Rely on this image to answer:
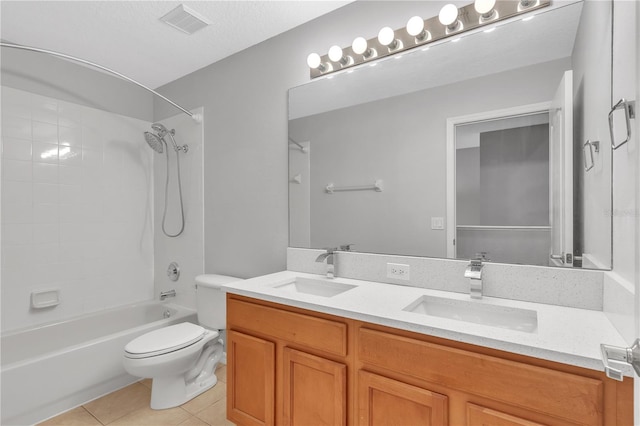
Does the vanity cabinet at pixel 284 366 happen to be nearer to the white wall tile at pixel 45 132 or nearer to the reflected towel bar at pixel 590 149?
the reflected towel bar at pixel 590 149

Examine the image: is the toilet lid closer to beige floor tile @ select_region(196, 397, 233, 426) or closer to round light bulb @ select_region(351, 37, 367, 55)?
beige floor tile @ select_region(196, 397, 233, 426)

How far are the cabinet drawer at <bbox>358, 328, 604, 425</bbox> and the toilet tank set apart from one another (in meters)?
1.40

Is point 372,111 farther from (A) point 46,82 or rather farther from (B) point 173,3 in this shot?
(A) point 46,82

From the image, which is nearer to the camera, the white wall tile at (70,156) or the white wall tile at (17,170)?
the white wall tile at (17,170)

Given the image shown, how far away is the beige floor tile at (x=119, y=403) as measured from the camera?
1943 mm

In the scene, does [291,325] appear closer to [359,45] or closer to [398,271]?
[398,271]

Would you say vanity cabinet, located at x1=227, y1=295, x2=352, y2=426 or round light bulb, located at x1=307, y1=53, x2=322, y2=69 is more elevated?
round light bulb, located at x1=307, y1=53, x2=322, y2=69

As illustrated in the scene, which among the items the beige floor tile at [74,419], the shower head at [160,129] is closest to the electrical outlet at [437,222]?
the beige floor tile at [74,419]

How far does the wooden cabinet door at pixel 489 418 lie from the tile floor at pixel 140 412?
1.48 metres

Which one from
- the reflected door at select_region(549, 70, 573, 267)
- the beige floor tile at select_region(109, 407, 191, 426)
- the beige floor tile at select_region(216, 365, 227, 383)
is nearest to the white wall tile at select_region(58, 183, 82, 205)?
the beige floor tile at select_region(109, 407, 191, 426)

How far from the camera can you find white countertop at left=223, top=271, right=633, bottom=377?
85 cm

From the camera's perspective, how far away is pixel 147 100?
3.05m

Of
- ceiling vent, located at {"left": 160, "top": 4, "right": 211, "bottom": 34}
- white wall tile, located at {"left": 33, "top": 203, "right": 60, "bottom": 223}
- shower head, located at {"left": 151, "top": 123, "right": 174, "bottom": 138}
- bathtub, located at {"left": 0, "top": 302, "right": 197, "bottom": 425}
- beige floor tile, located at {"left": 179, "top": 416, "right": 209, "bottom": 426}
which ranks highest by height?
ceiling vent, located at {"left": 160, "top": 4, "right": 211, "bottom": 34}

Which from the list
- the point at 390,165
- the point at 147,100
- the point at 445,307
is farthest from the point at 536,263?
the point at 147,100
